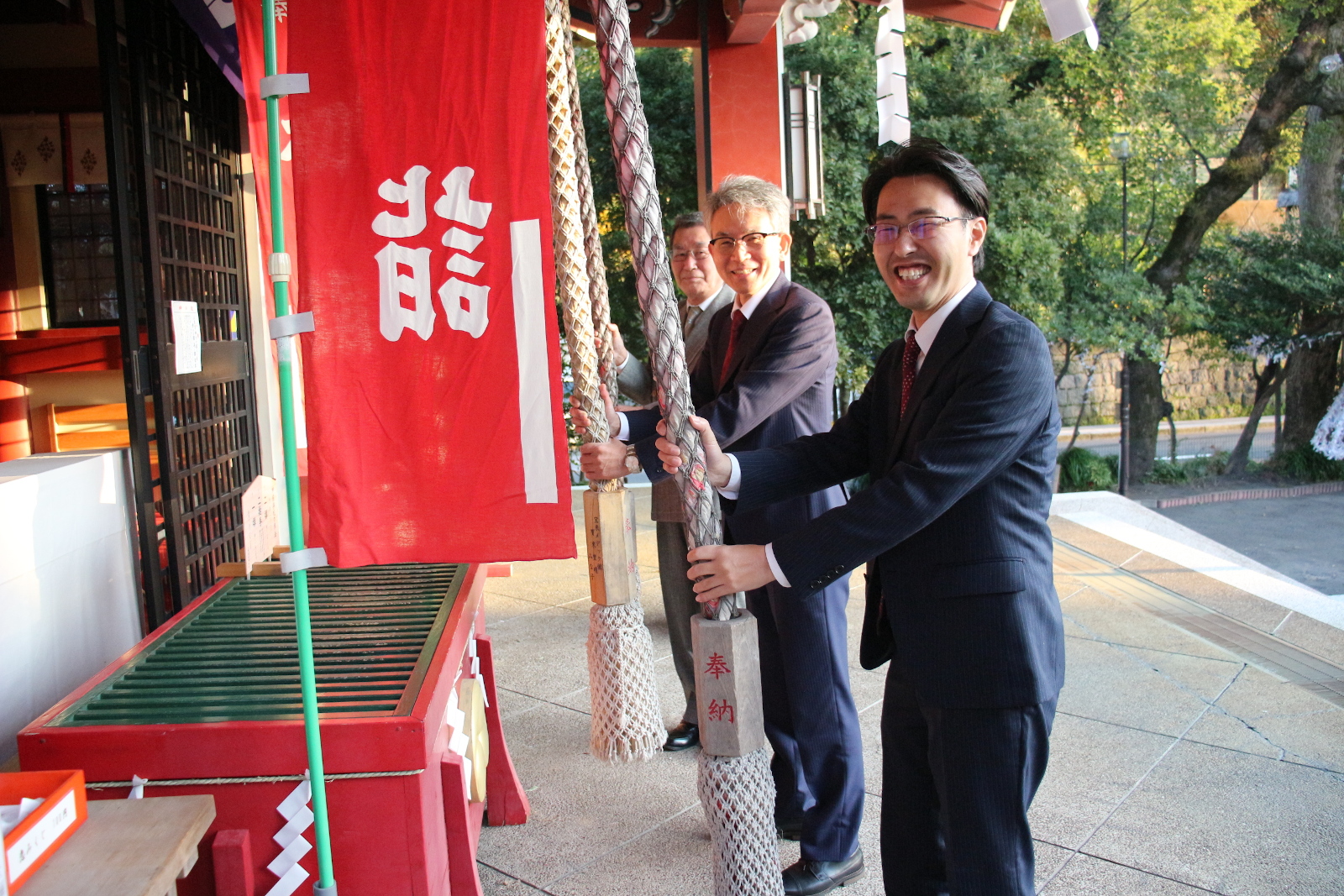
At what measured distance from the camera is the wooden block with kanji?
1.60 meters

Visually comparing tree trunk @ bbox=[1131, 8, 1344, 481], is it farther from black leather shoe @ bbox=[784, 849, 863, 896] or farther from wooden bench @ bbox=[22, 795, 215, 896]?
wooden bench @ bbox=[22, 795, 215, 896]

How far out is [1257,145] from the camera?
454 inches

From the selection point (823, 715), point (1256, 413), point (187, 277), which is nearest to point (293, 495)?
point (823, 715)

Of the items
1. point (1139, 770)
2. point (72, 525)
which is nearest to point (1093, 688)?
point (1139, 770)

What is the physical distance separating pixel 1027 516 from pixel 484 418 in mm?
1000

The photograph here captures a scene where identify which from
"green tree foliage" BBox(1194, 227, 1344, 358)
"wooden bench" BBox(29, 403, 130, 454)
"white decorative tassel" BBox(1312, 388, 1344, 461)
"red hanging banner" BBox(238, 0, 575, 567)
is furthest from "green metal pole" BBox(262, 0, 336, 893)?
"white decorative tassel" BBox(1312, 388, 1344, 461)

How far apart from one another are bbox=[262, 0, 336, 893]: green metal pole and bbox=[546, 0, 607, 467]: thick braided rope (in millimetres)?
656

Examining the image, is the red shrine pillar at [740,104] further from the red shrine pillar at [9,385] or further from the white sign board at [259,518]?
the red shrine pillar at [9,385]

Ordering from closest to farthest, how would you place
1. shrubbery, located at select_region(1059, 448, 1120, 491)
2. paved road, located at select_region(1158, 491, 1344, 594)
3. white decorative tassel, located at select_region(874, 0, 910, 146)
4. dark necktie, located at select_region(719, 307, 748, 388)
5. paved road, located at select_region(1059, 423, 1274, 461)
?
dark necktie, located at select_region(719, 307, 748, 388) < white decorative tassel, located at select_region(874, 0, 910, 146) < paved road, located at select_region(1158, 491, 1344, 594) < shrubbery, located at select_region(1059, 448, 1120, 491) < paved road, located at select_region(1059, 423, 1274, 461)

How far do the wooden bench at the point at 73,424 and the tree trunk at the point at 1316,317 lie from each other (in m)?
12.8

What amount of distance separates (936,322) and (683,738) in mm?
2023

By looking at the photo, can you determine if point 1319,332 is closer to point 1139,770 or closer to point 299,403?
point 1139,770

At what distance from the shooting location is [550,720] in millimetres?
3602

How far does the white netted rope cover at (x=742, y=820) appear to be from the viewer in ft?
5.47
